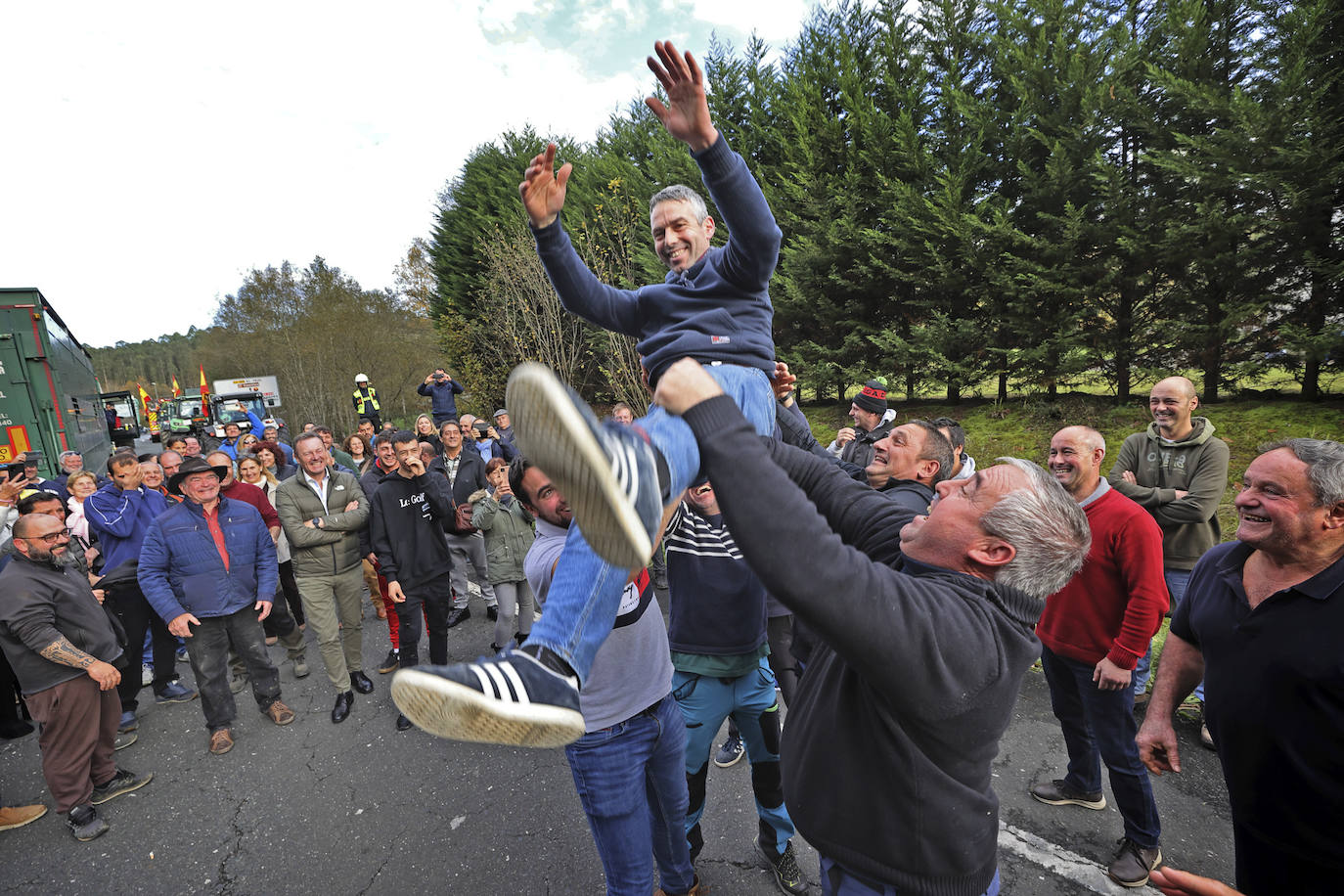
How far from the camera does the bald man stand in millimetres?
3902

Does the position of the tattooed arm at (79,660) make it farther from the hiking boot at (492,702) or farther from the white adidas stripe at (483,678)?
the white adidas stripe at (483,678)

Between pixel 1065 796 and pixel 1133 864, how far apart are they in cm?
56

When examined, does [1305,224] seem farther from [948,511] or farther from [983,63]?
[948,511]

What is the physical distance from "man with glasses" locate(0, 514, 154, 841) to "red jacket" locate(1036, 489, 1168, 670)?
5.65m

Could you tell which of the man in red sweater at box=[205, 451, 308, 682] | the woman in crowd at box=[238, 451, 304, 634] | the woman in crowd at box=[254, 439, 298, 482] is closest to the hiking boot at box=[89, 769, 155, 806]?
the man in red sweater at box=[205, 451, 308, 682]

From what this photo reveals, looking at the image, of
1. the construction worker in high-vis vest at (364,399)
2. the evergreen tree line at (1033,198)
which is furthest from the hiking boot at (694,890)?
the construction worker in high-vis vest at (364,399)

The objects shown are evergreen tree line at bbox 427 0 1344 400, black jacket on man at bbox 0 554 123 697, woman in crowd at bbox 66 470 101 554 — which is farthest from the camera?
evergreen tree line at bbox 427 0 1344 400

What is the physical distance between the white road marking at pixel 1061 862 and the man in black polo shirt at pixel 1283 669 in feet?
3.46

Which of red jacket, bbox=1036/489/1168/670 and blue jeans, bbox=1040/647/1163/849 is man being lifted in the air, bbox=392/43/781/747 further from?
blue jeans, bbox=1040/647/1163/849

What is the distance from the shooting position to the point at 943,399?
1142cm

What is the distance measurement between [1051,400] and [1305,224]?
3.55 metres

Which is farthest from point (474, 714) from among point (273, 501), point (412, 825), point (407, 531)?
point (273, 501)

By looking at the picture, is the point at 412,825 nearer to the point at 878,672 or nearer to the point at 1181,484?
the point at 878,672

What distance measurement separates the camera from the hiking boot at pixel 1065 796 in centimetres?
328
